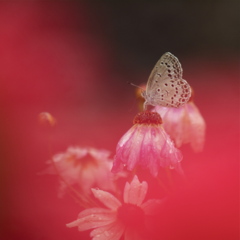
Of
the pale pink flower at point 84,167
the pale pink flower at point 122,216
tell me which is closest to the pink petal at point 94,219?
the pale pink flower at point 122,216

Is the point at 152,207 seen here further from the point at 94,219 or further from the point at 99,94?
the point at 99,94

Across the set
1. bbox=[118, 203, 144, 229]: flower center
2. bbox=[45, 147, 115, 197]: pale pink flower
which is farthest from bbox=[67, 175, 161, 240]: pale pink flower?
bbox=[45, 147, 115, 197]: pale pink flower

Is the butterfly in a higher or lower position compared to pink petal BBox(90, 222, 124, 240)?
higher

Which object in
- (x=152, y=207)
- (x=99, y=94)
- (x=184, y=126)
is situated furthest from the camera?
(x=99, y=94)

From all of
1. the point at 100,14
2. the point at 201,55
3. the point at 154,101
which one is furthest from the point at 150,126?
the point at 100,14

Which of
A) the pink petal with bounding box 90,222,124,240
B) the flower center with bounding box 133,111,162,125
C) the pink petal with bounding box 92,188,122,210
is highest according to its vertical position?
the flower center with bounding box 133,111,162,125

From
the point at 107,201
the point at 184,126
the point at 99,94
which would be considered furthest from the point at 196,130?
the point at 99,94

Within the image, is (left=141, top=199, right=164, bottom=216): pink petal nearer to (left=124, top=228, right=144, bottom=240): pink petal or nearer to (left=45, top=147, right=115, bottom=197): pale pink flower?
(left=124, top=228, right=144, bottom=240): pink petal
